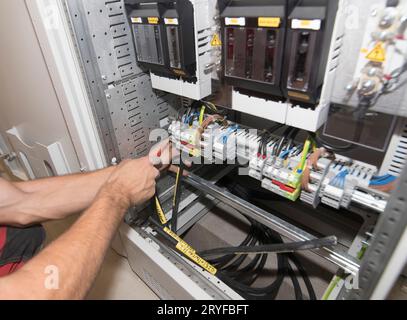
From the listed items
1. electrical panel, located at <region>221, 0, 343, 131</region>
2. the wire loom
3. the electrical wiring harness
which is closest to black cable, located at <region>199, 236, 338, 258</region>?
the wire loom

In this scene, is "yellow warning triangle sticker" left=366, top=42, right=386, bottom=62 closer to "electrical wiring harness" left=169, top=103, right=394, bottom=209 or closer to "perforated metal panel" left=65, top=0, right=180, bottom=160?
"electrical wiring harness" left=169, top=103, right=394, bottom=209

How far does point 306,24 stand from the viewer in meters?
0.58

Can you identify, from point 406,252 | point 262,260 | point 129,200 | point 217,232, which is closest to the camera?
point 406,252

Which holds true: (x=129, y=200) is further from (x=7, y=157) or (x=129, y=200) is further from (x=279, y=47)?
(x=7, y=157)

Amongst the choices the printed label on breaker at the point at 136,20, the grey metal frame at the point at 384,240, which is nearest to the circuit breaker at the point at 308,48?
the grey metal frame at the point at 384,240

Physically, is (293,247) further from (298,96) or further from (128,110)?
(128,110)

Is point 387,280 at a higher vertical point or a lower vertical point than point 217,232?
higher

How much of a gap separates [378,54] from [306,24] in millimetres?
174

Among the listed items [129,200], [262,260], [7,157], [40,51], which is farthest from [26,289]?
[7,157]

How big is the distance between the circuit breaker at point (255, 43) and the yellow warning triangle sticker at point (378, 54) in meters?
0.19

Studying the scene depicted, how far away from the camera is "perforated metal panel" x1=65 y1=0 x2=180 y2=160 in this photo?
2.74 ft

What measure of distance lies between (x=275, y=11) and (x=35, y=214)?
3.34 feet

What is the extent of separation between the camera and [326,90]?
2.16ft

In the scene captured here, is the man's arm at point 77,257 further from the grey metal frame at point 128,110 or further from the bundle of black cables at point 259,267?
the bundle of black cables at point 259,267
